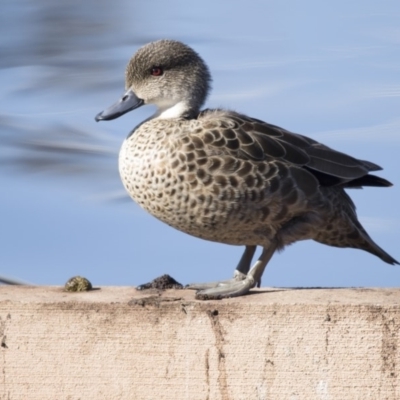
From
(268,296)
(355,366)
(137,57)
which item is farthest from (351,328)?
(137,57)

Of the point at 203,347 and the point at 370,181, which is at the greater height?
the point at 370,181

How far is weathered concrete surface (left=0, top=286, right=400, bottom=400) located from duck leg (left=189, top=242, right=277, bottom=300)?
9 cm

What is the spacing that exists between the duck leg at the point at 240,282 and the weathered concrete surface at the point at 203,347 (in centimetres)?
9

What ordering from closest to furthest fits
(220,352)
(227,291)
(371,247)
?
(220,352), (227,291), (371,247)

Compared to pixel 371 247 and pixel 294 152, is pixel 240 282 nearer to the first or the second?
pixel 294 152

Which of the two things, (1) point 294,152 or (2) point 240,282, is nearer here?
(2) point 240,282

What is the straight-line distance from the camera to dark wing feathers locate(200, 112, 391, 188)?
305cm

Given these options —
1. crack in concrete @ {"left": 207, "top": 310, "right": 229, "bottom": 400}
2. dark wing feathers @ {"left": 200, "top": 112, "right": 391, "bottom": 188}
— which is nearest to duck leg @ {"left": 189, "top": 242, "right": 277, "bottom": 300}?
crack in concrete @ {"left": 207, "top": 310, "right": 229, "bottom": 400}

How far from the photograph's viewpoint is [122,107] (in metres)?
3.33

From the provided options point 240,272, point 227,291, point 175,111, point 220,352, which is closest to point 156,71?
point 175,111

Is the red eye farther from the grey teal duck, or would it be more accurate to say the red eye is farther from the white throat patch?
the white throat patch

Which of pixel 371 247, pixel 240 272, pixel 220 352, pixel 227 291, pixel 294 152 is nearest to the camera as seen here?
pixel 220 352

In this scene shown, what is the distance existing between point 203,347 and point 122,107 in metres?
0.99

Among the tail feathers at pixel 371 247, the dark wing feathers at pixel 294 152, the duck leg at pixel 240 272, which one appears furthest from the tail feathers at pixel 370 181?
the duck leg at pixel 240 272
